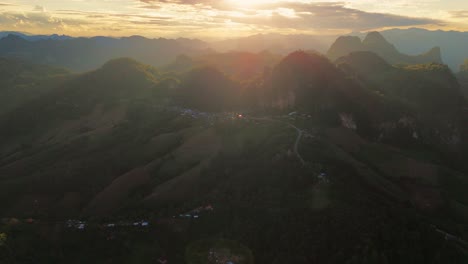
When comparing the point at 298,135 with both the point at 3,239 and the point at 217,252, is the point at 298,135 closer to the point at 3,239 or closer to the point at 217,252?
the point at 217,252

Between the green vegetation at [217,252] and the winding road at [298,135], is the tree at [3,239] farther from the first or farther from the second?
the winding road at [298,135]

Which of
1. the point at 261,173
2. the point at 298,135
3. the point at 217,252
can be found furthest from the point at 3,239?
the point at 298,135

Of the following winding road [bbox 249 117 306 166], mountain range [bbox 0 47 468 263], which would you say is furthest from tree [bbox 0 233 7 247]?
winding road [bbox 249 117 306 166]

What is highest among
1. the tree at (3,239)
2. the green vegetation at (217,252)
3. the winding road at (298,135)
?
the winding road at (298,135)

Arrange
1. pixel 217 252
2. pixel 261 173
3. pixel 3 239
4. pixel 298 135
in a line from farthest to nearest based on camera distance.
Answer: pixel 298 135 < pixel 261 173 < pixel 3 239 < pixel 217 252

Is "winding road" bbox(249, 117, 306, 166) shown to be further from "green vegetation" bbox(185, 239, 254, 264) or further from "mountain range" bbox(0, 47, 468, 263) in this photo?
"green vegetation" bbox(185, 239, 254, 264)

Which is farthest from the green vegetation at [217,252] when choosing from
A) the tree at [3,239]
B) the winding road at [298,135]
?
the tree at [3,239]

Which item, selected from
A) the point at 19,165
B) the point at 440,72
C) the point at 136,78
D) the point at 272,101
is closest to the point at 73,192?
the point at 19,165

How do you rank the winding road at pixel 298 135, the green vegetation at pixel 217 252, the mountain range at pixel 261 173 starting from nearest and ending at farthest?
1. the green vegetation at pixel 217 252
2. the mountain range at pixel 261 173
3. the winding road at pixel 298 135

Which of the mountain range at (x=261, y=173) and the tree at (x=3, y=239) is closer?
the mountain range at (x=261, y=173)

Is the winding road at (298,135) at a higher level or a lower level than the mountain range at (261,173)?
higher

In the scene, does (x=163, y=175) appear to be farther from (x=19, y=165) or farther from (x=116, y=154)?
(x=19, y=165)
